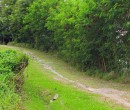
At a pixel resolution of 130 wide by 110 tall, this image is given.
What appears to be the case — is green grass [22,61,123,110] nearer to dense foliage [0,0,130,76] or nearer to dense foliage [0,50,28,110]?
dense foliage [0,50,28,110]

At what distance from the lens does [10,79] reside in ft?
42.1

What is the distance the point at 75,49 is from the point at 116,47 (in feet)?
21.3

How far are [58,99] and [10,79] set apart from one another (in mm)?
2352

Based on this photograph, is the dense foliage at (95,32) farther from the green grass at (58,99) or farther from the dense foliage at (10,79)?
the dense foliage at (10,79)

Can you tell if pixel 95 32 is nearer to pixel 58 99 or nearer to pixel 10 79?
pixel 58 99

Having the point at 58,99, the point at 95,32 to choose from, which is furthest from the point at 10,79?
the point at 95,32

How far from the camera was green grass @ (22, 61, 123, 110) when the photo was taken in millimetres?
12422

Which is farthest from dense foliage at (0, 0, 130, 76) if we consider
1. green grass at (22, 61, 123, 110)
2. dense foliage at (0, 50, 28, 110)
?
dense foliage at (0, 50, 28, 110)

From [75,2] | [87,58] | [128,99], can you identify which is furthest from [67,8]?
[128,99]

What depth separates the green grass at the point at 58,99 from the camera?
12.4 meters

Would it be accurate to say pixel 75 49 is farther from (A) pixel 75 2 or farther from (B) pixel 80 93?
(B) pixel 80 93

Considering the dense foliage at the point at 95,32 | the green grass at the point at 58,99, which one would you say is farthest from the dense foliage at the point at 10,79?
the dense foliage at the point at 95,32

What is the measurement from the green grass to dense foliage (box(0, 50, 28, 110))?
0.83 metres

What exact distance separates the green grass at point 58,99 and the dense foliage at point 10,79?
0.83 metres
